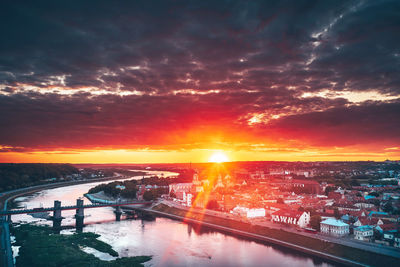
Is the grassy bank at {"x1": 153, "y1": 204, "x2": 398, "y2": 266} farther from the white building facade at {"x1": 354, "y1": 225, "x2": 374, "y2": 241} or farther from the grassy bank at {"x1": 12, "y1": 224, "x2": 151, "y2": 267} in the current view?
the grassy bank at {"x1": 12, "y1": 224, "x2": 151, "y2": 267}

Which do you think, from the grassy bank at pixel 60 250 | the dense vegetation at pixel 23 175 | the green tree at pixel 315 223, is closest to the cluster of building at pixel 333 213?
the green tree at pixel 315 223

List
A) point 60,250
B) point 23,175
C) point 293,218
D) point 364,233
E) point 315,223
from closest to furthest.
A: 1. point 60,250
2. point 364,233
3. point 315,223
4. point 293,218
5. point 23,175

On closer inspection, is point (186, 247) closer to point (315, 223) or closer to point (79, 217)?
point (315, 223)

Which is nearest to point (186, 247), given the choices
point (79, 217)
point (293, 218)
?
point (293, 218)

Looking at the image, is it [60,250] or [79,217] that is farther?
[79,217]

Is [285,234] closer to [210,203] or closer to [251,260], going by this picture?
[251,260]

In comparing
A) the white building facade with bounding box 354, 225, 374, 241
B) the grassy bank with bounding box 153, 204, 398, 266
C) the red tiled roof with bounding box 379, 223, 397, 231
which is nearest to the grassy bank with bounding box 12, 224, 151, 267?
the grassy bank with bounding box 153, 204, 398, 266

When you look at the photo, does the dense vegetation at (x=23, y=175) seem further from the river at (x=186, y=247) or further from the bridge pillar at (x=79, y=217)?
the river at (x=186, y=247)

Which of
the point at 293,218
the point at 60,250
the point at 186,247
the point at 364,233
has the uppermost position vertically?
the point at 293,218

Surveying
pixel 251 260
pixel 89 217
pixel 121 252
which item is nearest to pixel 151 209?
pixel 89 217
